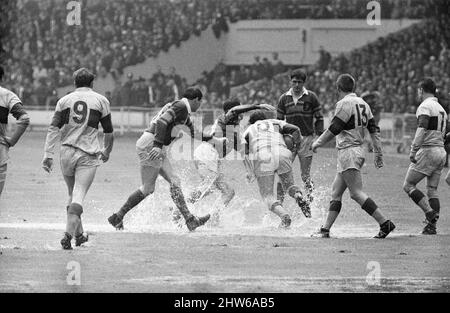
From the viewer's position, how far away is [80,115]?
518 inches

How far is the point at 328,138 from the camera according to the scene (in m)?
14.3

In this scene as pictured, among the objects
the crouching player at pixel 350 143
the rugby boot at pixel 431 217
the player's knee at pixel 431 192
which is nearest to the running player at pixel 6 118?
the crouching player at pixel 350 143

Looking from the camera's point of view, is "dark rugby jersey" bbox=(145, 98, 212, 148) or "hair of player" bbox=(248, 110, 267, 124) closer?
"dark rugby jersey" bbox=(145, 98, 212, 148)

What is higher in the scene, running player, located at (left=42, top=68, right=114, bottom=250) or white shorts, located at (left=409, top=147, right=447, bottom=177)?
running player, located at (left=42, top=68, right=114, bottom=250)

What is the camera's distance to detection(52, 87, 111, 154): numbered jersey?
13.1m

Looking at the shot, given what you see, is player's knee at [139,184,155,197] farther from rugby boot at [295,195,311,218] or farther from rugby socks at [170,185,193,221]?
rugby boot at [295,195,311,218]

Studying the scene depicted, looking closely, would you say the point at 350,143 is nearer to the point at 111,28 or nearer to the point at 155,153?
the point at 155,153

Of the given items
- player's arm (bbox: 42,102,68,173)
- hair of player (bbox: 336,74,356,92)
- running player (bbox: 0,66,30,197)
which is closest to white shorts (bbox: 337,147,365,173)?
hair of player (bbox: 336,74,356,92)

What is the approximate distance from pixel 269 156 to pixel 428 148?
196cm

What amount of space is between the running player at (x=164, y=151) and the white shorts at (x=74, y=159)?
141cm

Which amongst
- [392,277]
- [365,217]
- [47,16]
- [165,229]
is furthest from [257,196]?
[47,16]

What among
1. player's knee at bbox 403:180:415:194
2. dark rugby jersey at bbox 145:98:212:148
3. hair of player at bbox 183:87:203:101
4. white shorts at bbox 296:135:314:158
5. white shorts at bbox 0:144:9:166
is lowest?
white shorts at bbox 296:135:314:158

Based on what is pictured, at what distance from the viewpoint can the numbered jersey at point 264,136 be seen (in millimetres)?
15547
